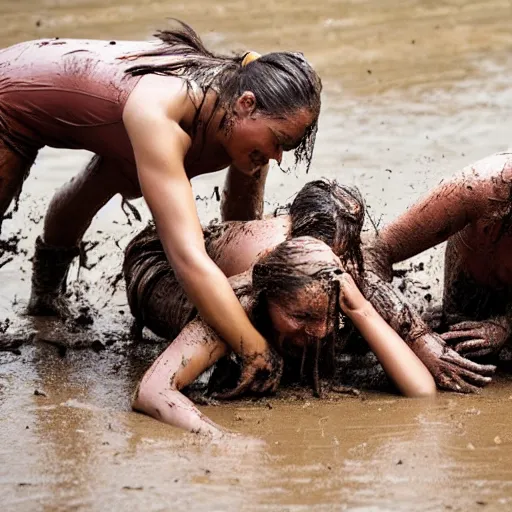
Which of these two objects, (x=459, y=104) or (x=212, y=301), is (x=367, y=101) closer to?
(x=459, y=104)

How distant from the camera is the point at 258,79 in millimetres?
3697

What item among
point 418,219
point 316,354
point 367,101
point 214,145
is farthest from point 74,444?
point 367,101

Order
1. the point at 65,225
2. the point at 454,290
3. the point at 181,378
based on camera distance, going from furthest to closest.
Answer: the point at 65,225
the point at 454,290
the point at 181,378

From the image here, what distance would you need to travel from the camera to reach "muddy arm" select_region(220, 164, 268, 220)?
442 centimetres

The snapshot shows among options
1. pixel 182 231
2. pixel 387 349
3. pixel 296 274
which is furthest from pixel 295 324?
pixel 182 231

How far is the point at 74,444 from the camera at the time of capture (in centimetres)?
309

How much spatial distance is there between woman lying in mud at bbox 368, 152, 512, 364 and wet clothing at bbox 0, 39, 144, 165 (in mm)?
928

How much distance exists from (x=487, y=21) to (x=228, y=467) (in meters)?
4.74

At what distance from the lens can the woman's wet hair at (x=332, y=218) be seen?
12.5 feet

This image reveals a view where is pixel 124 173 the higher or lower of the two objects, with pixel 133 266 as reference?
higher

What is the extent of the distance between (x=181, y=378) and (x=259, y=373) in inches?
9.7

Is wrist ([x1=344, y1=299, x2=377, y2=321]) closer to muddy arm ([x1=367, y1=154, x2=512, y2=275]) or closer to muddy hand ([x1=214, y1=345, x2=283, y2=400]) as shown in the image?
muddy hand ([x1=214, y1=345, x2=283, y2=400])

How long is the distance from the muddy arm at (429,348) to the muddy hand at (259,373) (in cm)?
42

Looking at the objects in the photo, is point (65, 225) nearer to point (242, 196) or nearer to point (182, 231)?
point (242, 196)
